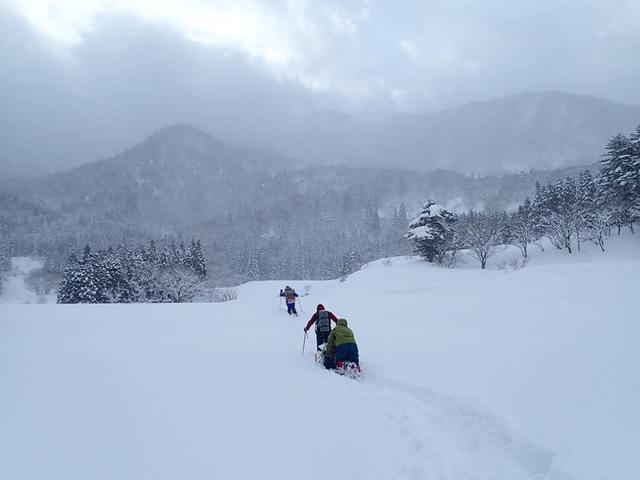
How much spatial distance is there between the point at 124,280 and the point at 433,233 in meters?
36.5

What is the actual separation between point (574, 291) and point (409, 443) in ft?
47.7

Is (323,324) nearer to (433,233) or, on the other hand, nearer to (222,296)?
(433,233)

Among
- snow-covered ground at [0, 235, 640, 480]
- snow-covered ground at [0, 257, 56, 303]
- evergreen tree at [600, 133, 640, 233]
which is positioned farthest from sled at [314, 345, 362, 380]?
snow-covered ground at [0, 257, 56, 303]

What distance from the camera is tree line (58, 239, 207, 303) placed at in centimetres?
4145

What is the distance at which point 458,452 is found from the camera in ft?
16.6

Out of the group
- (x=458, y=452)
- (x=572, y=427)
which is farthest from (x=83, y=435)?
(x=572, y=427)

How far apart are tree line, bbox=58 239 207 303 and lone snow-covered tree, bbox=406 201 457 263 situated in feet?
88.2

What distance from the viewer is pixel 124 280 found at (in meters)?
45.2

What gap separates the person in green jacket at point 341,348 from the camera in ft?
28.5

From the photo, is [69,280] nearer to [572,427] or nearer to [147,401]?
[147,401]

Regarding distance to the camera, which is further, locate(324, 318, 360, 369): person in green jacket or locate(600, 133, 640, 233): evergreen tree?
locate(600, 133, 640, 233): evergreen tree

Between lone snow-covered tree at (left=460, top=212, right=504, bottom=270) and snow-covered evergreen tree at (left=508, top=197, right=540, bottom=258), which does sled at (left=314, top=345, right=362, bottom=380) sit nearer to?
lone snow-covered tree at (left=460, top=212, right=504, bottom=270)

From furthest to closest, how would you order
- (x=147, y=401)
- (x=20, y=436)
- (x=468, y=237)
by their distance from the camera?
(x=468, y=237) → (x=147, y=401) → (x=20, y=436)

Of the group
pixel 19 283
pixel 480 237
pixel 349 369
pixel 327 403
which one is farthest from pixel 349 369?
pixel 19 283
